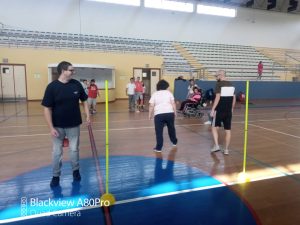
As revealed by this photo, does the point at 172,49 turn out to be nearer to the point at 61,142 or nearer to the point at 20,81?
the point at 20,81

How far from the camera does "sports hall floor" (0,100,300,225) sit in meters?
3.10

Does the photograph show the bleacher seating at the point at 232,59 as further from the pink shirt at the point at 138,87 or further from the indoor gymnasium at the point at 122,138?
the pink shirt at the point at 138,87

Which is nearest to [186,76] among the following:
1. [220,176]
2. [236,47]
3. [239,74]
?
[239,74]

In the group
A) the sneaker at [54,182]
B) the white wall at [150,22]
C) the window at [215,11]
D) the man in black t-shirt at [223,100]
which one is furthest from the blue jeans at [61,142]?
the window at [215,11]

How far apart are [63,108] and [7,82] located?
1474 centimetres

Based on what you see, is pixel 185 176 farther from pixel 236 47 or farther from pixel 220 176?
pixel 236 47

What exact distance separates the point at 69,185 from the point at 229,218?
7.54 feet

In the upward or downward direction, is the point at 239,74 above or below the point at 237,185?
above

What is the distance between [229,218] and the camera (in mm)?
3070

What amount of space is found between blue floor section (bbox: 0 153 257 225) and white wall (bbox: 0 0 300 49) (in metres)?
16.1

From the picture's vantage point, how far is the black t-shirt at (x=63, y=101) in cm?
355

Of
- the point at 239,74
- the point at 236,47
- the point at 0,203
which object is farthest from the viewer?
the point at 236,47

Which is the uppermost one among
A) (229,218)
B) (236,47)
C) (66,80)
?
(236,47)

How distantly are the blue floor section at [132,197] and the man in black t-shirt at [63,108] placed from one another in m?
0.44
